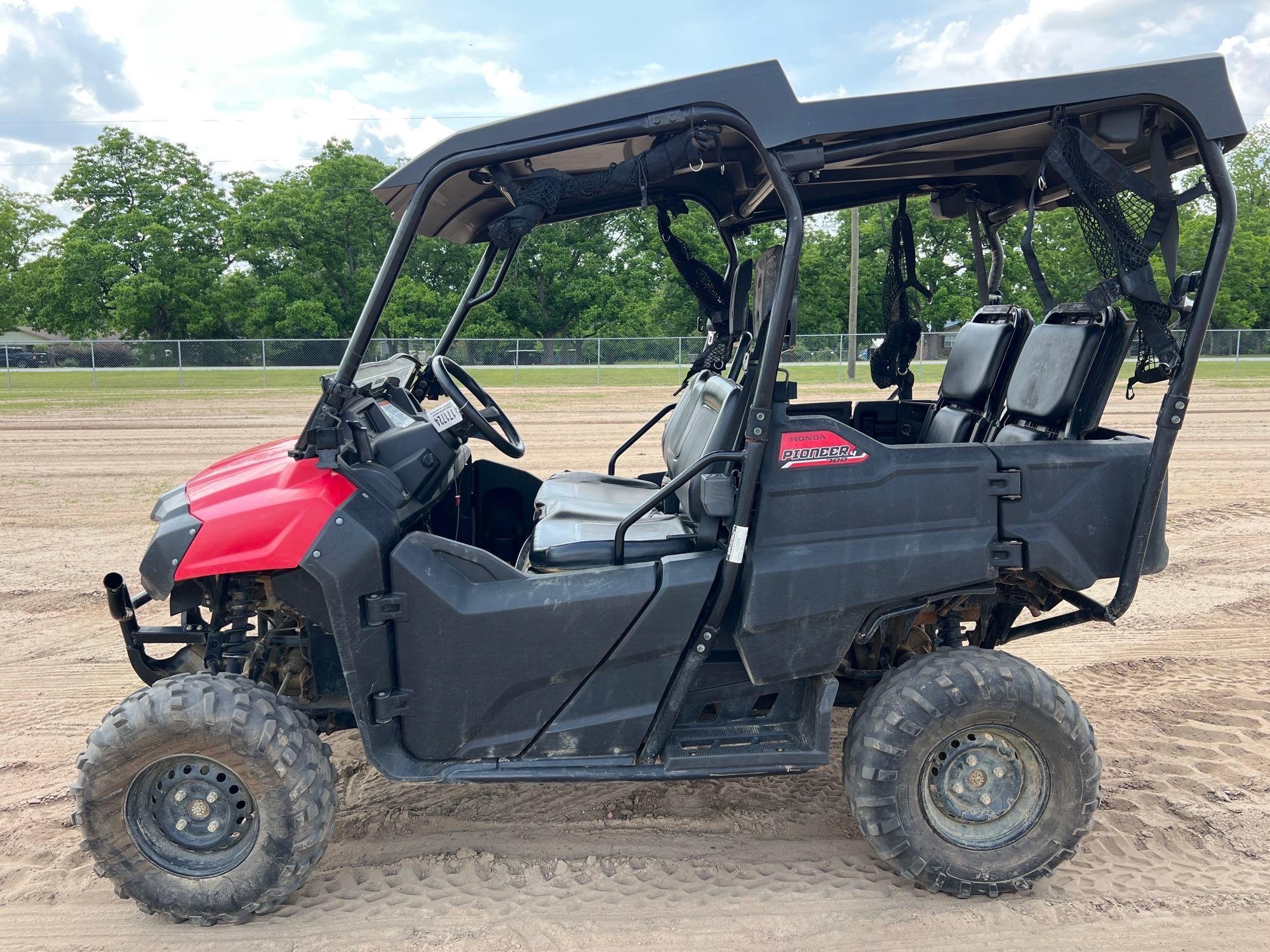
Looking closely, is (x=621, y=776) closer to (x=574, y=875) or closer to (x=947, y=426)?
(x=574, y=875)

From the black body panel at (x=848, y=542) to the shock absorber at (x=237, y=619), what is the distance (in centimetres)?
159

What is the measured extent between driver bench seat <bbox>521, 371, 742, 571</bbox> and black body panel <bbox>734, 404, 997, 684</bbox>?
239 millimetres

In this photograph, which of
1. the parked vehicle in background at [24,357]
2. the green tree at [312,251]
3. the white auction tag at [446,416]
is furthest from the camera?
the green tree at [312,251]

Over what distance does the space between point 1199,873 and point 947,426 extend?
1.90 m

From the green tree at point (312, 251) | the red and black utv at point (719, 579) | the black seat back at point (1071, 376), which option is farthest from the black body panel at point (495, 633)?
the green tree at point (312, 251)

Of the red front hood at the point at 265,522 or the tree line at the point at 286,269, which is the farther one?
the tree line at the point at 286,269

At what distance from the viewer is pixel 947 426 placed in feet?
13.9

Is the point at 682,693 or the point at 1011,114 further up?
the point at 1011,114

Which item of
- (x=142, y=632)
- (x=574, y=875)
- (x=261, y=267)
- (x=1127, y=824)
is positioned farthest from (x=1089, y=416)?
(x=261, y=267)

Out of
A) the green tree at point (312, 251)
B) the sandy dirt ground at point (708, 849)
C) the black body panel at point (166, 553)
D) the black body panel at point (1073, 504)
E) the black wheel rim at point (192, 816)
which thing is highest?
the green tree at point (312, 251)

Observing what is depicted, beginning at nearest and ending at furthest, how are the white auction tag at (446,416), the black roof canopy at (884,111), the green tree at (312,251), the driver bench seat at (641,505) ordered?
the black roof canopy at (884,111) < the driver bench seat at (641,505) < the white auction tag at (446,416) < the green tree at (312,251)

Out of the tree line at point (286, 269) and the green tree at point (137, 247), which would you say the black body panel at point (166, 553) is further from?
the green tree at point (137, 247)

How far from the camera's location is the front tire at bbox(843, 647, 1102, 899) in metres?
3.06

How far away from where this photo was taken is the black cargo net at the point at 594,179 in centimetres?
294
